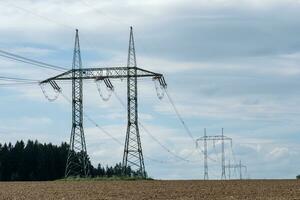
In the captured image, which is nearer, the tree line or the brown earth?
the brown earth

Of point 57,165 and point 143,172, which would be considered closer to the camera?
point 143,172

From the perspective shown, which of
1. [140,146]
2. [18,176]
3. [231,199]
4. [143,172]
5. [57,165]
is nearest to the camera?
[231,199]

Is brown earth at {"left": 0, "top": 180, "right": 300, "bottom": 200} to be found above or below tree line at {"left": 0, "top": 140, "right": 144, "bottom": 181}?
below

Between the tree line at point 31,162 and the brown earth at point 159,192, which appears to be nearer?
the brown earth at point 159,192

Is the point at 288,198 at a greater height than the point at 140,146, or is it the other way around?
the point at 140,146

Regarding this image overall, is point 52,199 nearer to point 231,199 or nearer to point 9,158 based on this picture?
point 231,199

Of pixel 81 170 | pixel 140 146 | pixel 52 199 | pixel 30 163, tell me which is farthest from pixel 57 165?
pixel 52 199

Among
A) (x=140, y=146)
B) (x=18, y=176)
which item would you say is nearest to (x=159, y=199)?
(x=140, y=146)

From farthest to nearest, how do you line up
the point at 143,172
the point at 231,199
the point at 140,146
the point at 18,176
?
the point at 18,176
the point at 143,172
the point at 140,146
the point at 231,199

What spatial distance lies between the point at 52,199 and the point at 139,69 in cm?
4427

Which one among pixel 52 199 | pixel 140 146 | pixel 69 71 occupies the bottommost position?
pixel 52 199

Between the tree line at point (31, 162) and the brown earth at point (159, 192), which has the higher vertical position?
the tree line at point (31, 162)

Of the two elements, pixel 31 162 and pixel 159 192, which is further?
pixel 31 162

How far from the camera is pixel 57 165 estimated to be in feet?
556
